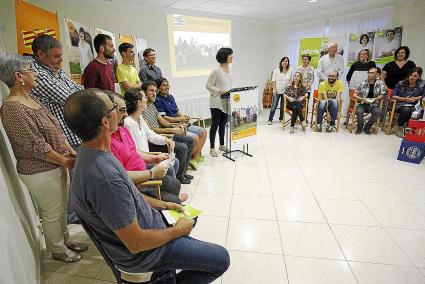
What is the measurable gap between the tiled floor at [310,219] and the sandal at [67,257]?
→ 1.4 inches

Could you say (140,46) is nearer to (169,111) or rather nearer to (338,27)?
(169,111)

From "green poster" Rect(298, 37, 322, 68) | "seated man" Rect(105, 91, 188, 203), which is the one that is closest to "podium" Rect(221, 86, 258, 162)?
"seated man" Rect(105, 91, 188, 203)

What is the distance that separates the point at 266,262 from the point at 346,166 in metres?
2.21

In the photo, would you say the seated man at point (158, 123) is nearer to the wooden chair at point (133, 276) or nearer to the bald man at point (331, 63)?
the wooden chair at point (133, 276)

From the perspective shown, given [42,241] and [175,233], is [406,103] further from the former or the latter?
[42,241]

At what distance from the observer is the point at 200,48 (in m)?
6.11

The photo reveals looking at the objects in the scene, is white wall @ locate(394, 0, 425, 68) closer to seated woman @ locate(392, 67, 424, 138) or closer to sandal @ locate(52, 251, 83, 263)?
seated woman @ locate(392, 67, 424, 138)

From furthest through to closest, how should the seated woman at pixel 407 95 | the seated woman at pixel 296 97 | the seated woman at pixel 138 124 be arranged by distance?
the seated woman at pixel 296 97, the seated woman at pixel 407 95, the seated woman at pixel 138 124

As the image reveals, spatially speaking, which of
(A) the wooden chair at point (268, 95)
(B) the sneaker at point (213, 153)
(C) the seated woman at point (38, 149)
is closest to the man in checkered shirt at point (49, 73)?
(C) the seated woman at point (38, 149)

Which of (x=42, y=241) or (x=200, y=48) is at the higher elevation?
(x=200, y=48)

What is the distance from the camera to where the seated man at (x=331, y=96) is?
4879 mm

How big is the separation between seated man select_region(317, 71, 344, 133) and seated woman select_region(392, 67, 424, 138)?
944mm

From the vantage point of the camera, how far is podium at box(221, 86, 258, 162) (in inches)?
133

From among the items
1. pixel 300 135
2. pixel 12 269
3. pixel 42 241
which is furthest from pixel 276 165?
pixel 12 269
